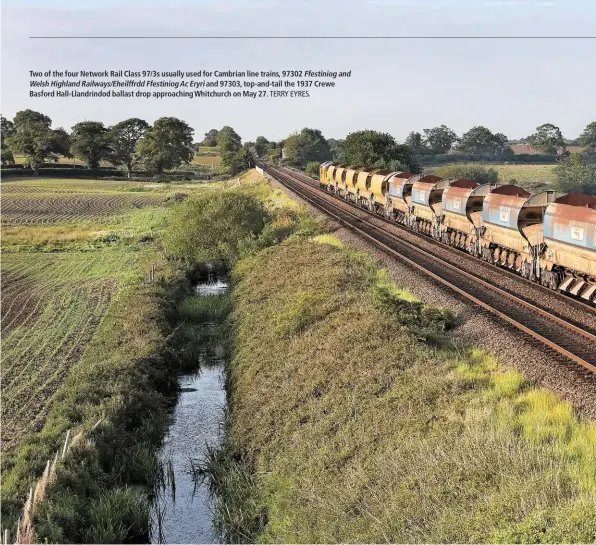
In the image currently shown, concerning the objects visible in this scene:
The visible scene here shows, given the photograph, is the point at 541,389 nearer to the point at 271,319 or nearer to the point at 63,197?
the point at 271,319

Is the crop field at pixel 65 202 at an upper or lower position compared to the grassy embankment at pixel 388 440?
lower

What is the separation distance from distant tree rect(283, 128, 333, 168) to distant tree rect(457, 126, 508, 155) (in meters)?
38.8

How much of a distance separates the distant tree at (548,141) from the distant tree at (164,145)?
281ft

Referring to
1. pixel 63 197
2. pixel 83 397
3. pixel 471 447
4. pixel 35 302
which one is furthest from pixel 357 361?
pixel 63 197

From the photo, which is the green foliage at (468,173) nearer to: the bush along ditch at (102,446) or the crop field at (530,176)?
the crop field at (530,176)

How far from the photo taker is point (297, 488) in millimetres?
13641

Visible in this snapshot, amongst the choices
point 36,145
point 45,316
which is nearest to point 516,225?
point 45,316

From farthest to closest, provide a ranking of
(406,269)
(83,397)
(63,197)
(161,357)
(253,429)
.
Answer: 1. (63,197)
2. (406,269)
3. (161,357)
4. (83,397)
5. (253,429)

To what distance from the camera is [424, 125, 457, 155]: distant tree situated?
182 m

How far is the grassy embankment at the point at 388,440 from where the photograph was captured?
31.3 ft

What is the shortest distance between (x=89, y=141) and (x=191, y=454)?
445ft

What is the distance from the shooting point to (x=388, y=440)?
1321cm

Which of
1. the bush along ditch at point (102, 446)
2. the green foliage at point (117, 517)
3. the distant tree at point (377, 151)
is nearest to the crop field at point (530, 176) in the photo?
the distant tree at point (377, 151)

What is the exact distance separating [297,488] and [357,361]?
15.9ft
